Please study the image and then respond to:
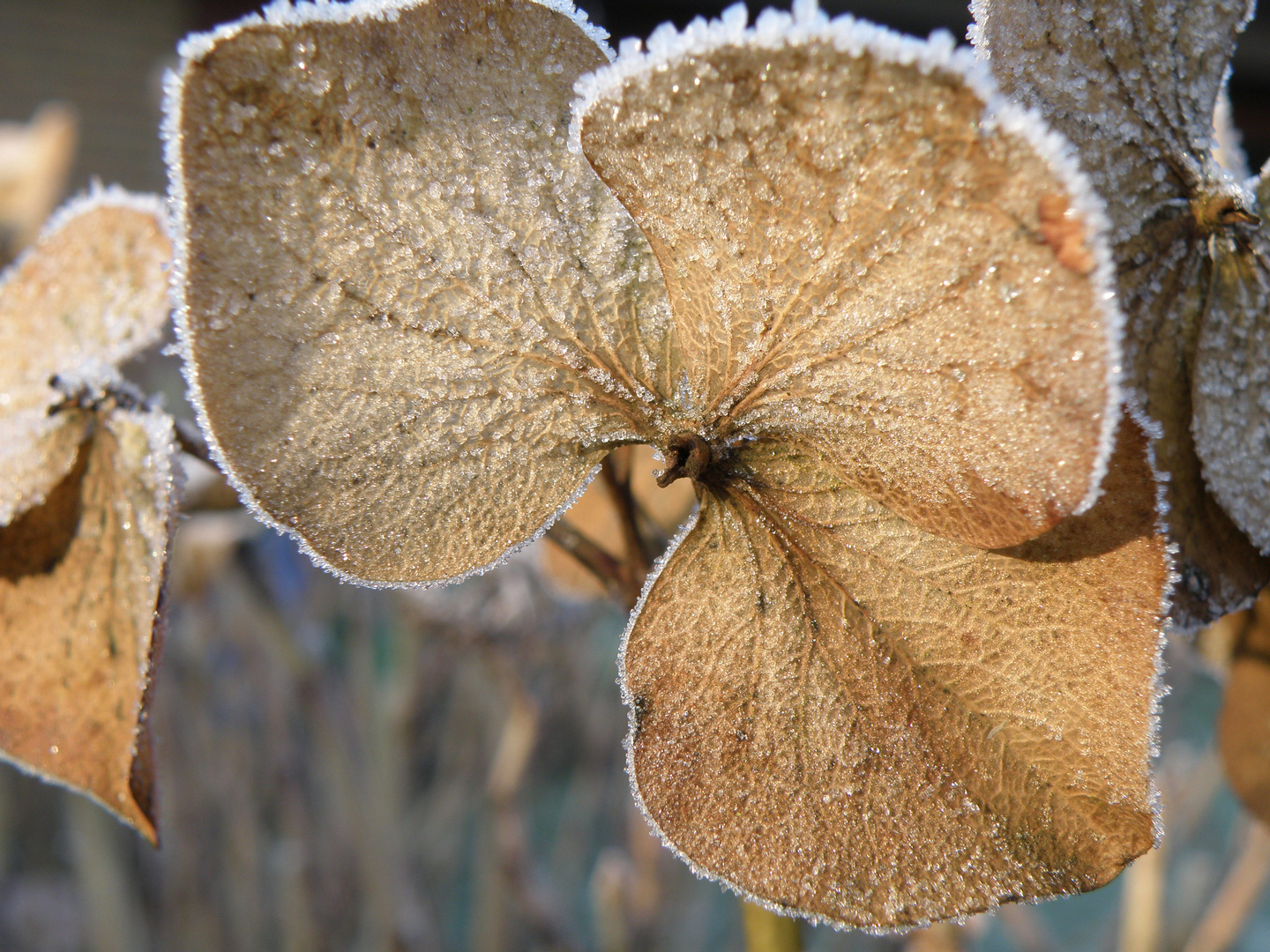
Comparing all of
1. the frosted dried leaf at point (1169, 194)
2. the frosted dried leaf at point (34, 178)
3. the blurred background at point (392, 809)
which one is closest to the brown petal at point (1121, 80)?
the frosted dried leaf at point (1169, 194)

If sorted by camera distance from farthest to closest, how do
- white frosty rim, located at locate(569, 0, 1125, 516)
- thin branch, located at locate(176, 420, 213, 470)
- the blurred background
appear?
the blurred background < thin branch, located at locate(176, 420, 213, 470) < white frosty rim, located at locate(569, 0, 1125, 516)

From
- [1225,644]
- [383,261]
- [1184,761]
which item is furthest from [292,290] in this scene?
[1184,761]

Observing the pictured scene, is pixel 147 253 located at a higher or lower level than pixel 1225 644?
higher

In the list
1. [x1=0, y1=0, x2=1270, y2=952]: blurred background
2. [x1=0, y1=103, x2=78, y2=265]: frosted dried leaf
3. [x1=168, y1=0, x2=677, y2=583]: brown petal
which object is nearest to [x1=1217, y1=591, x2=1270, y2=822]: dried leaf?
[x1=0, y1=0, x2=1270, y2=952]: blurred background

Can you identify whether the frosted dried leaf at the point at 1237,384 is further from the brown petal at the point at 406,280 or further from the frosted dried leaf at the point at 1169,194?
the brown petal at the point at 406,280

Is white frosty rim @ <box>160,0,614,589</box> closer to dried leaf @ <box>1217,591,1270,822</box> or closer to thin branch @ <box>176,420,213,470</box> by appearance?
thin branch @ <box>176,420,213,470</box>

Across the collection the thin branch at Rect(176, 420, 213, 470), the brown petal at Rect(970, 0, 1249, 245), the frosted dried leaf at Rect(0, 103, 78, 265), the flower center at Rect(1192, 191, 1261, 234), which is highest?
the frosted dried leaf at Rect(0, 103, 78, 265)

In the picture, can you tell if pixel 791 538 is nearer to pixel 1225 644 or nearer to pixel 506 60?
pixel 506 60
